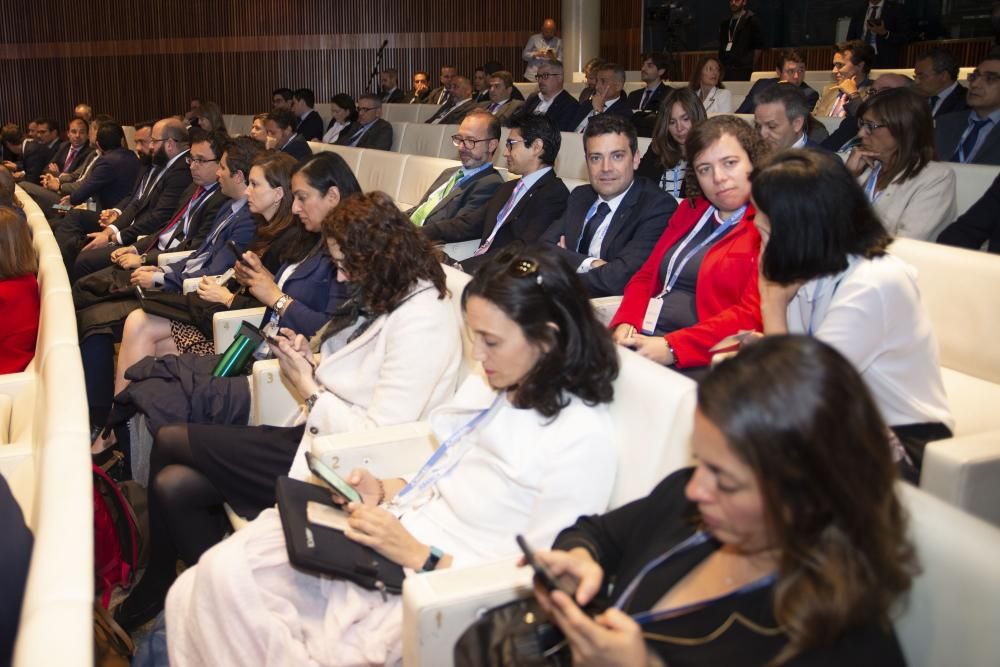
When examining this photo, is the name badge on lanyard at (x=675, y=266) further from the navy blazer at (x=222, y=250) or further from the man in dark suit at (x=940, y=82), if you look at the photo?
the man in dark suit at (x=940, y=82)

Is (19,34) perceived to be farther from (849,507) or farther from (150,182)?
(849,507)

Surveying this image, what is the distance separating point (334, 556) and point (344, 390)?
2.80ft

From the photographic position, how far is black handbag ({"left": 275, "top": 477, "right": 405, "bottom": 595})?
1.87 metres

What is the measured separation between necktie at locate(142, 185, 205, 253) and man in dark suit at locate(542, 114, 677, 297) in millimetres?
2548

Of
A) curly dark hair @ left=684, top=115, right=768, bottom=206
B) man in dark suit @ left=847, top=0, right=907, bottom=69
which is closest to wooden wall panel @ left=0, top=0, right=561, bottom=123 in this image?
man in dark suit @ left=847, top=0, right=907, bottom=69

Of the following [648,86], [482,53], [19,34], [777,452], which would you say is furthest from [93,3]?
[777,452]

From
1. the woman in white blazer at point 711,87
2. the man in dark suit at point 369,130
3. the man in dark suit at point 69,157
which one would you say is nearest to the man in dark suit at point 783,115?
the woman in white blazer at point 711,87

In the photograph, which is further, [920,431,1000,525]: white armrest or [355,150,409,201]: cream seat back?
[355,150,409,201]: cream seat back

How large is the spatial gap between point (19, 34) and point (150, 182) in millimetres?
7670

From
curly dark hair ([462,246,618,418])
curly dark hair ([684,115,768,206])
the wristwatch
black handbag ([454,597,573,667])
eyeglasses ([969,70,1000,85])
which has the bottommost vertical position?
the wristwatch

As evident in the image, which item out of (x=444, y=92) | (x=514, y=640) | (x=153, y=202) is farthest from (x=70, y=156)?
(x=514, y=640)

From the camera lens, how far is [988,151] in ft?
16.2

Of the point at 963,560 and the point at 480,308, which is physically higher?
the point at 480,308

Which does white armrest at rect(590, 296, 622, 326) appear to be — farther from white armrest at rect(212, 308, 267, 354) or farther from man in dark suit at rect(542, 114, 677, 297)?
white armrest at rect(212, 308, 267, 354)
